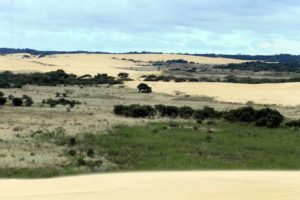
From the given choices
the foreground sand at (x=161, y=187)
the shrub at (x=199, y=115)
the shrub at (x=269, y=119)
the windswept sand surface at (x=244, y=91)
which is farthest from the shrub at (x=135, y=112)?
the foreground sand at (x=161, y=187)

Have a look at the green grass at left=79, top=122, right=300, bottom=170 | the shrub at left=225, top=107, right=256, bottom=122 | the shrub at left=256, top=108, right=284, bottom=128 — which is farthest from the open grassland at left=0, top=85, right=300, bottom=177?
the shrub at left=256, top=108, right=284, bottom=128

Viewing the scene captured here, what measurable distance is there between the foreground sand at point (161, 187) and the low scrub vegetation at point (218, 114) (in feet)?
66.6

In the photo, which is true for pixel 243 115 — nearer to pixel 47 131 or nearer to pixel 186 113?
pixel 186 113

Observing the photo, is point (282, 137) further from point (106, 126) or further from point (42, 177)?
point (42, 177)

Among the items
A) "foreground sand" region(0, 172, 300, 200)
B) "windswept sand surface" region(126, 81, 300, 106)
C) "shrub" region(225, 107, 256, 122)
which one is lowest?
"windswept sand surface" region(126, 81, 300, 106)

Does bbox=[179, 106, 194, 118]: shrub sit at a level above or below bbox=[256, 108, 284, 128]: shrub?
below

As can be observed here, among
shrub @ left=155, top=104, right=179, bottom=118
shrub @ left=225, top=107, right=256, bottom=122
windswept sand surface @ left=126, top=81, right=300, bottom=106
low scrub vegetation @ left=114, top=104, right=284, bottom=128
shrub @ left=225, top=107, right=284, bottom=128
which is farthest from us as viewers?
windswept sand surface @ left=126, top=81, right=300, bottom=106

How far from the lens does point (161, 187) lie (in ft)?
47.5

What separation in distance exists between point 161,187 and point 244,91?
57.7 metres

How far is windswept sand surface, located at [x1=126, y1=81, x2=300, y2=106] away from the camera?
6325cm

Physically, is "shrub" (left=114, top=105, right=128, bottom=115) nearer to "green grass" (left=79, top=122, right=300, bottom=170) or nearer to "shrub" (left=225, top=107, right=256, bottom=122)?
"green grass" (left=79, top=122, right=300, bottom=170)

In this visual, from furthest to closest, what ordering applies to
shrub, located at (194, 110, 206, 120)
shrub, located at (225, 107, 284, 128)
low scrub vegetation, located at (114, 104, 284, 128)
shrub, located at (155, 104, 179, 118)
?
shrub, located at (155, 104, 179, 118)
shrub, located at (194, 110, 206, 120)
low scrub vegetation, located at (114, 104, 284, 128)
shrub, located at (225, 107, 284, 128)

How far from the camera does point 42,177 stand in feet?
59.2

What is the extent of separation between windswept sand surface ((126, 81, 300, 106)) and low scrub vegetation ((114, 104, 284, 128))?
1994 centimetres
